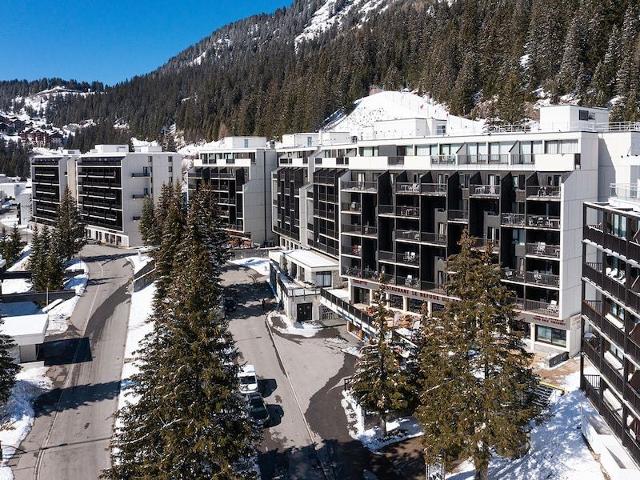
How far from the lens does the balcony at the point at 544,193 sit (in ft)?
139

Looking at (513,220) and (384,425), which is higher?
(513,220)

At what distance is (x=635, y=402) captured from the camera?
25859mm

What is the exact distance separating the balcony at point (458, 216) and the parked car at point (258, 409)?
72.5 feet

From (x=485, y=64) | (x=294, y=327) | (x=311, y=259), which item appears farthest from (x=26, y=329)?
(x=485, y=64)

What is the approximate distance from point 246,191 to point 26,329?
49747mm

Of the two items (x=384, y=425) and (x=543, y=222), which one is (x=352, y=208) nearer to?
(x=543, y=222)

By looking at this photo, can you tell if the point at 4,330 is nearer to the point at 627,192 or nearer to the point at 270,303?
the point at 270,303

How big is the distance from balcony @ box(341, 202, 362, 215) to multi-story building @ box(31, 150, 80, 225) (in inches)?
3706

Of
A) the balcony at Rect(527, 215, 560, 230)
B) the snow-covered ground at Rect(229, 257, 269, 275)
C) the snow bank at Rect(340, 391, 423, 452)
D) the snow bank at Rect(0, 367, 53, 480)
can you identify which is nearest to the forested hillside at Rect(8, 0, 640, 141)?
the snow-covered ground at Rect(229, 257, 269, 275)

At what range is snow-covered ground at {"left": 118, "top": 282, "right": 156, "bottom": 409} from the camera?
4341cm

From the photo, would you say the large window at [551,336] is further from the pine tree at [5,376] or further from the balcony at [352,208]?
the pine tree at [5,376]

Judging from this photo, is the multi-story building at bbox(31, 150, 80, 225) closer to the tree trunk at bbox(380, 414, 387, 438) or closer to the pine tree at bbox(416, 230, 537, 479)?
the tree trunk at bbox(380, 414, 387, 438)

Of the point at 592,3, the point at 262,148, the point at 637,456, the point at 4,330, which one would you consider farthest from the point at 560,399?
the point at 592,3

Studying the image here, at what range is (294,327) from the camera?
189ft
